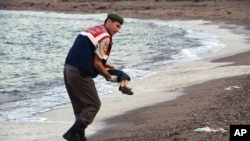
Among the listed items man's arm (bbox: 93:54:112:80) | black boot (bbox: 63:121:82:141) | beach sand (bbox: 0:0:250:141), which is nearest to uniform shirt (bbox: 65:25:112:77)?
man's arm (bbox: 93:54:112:80)

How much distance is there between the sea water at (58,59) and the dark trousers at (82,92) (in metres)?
4.05

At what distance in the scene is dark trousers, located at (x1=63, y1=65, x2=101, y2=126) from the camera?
26.6ft

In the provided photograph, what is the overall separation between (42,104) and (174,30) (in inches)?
1188

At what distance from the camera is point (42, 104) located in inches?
541

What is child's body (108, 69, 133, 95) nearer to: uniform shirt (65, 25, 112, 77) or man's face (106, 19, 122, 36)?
uniform shirt (65, 25, 112, 77)

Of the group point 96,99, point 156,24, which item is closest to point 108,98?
point 96,99

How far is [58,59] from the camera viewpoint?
28156 mm

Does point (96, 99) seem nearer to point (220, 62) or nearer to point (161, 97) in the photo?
point (161, 97)

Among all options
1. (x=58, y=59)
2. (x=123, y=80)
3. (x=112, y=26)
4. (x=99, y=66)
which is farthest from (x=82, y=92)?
(x=58, y=59)

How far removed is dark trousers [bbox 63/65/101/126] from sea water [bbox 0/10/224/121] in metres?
4.05

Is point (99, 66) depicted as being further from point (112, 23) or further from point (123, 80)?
point (112, 23)

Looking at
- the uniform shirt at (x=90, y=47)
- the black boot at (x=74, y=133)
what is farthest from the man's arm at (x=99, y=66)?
the black boot at (x=74, y=133)

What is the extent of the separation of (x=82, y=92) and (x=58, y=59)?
20.1 m

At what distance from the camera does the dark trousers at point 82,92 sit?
8123 millimetres
